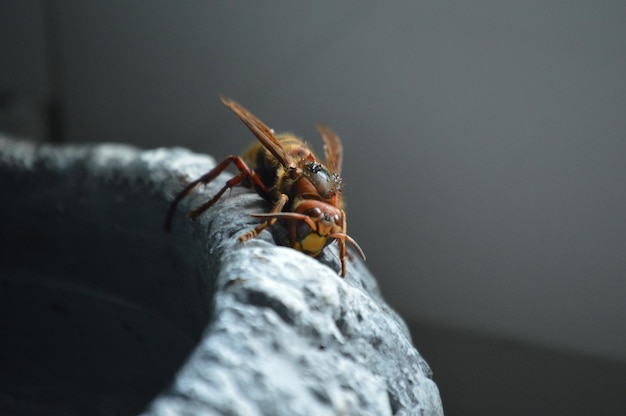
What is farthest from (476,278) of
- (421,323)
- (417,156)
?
(417,156)

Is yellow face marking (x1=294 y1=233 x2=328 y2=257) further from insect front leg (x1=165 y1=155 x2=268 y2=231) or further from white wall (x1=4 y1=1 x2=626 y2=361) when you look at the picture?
white wall (x1=4 y1=1 x2=626 y2=361)

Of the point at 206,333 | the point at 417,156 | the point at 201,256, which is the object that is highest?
the point at 417,156

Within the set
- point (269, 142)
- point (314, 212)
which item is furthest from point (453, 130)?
point (314, 212)

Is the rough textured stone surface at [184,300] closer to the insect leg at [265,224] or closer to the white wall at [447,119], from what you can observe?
the insect leg at [265,224]

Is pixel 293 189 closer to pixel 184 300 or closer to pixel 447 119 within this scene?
pixel 184 300

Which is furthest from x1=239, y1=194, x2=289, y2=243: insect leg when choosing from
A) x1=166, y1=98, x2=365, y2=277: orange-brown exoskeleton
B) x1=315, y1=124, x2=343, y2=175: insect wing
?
x1=315, y1=124, x2=343, y2=175: insect wing

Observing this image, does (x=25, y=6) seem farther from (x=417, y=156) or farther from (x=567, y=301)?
(x=567, y=301)

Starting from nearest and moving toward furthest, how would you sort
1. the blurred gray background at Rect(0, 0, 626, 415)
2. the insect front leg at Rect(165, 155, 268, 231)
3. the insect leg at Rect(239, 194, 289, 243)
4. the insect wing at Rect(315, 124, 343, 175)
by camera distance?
the insect leg at Rect(239, 194, 289, 243) < the insect front leg at Rect(165, 155, 268, 231) < the insect wing at Rect(315, 124, 343, 175) < the blurred gray background at Rect(0, 0, 626, 415)

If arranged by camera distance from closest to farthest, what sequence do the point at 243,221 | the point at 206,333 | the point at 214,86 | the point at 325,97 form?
1. the point at 206,333
2. the point at 243,221
3. the point at 325,97
4. the point at 214,86
